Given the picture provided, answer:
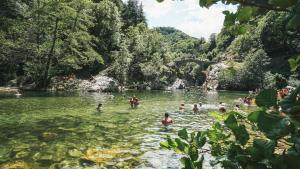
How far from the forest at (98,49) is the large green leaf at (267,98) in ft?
72.9

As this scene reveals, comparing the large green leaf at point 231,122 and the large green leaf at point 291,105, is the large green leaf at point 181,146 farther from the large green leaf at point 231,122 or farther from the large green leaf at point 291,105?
the large green leaf at point 291,105

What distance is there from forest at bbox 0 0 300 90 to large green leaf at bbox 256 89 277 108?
72.9 ft

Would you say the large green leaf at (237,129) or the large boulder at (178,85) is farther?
the large boulder at (178,85)

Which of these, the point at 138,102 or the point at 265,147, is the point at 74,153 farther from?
the point at 138,102

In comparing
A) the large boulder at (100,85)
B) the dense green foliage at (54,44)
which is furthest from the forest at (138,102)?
the large boulder at (100,85)

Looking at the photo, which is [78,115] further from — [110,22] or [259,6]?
[110,22]

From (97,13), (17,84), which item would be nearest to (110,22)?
(97,13)

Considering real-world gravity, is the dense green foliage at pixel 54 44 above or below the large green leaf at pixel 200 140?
above

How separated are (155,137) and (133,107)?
1365cm

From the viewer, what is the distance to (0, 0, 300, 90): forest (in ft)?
162

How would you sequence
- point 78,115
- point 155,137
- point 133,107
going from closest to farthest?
point 155,137
point 78,115
point 133,107

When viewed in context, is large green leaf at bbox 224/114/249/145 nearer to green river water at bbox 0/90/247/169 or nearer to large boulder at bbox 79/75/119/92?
green river water at bbox 0/90/247/169

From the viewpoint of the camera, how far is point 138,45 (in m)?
74.1

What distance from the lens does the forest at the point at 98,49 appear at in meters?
49.3
